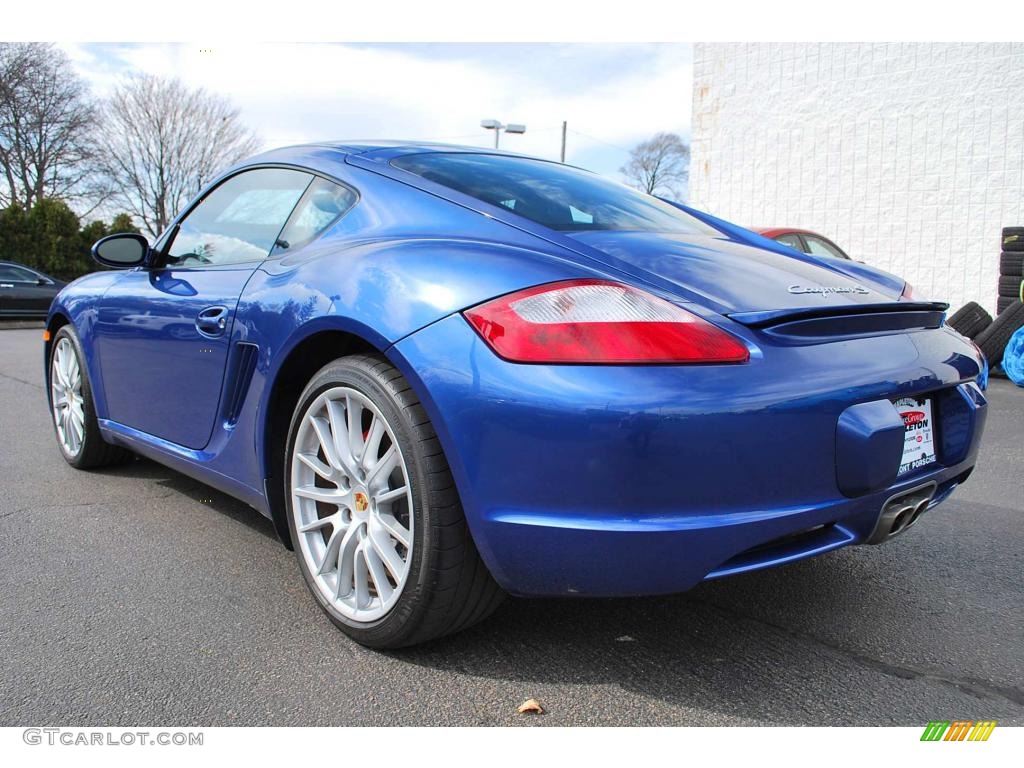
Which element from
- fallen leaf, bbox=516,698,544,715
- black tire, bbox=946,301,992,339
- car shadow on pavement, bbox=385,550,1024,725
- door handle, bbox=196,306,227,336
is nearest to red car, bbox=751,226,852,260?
black tire, bbox=946,301,992,339

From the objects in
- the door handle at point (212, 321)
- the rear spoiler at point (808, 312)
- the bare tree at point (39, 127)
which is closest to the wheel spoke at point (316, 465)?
the door handle at point (212, 321)

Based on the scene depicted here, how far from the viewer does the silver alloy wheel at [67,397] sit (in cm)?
390

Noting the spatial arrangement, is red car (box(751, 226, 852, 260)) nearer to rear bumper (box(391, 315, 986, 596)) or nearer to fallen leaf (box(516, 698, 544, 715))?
rear bumper (box(391, 315, 986, 596))

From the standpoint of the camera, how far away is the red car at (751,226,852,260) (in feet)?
29.7

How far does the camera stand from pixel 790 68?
14.0 metres

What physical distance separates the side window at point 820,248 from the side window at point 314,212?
7.93m

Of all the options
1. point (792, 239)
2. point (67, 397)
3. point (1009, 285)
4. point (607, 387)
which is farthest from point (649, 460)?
point (1009, 285)

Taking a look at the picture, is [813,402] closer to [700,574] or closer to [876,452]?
[876,452]

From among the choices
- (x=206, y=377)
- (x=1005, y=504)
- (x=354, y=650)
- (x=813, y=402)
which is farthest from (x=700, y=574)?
(x=1005, y=504)

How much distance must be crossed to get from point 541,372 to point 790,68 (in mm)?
14072

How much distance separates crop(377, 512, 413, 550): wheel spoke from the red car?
24.4 feet

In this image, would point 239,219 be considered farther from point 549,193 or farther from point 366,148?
point 549,193
